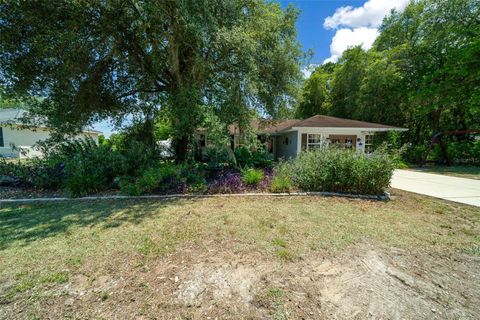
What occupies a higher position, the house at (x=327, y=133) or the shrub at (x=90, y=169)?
the house at (x=327, y=133)

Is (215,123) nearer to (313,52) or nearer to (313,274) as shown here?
(313,274)

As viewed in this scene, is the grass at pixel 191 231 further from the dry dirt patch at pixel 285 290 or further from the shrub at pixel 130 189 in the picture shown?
the shrub at pixel 130 189

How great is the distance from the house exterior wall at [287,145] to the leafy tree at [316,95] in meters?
6.19

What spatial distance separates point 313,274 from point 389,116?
70.5 feet

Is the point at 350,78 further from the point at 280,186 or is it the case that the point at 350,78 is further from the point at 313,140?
the point at 280,186

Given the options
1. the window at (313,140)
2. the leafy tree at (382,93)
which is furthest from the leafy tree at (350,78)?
the window at (313,140)

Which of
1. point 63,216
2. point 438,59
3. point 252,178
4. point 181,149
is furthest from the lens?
point 438,59

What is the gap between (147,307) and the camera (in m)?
2.08

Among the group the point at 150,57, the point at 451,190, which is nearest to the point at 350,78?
the point at 451,190

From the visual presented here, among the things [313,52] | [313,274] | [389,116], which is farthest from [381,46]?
[313,274]

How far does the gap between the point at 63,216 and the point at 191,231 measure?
9.85ft

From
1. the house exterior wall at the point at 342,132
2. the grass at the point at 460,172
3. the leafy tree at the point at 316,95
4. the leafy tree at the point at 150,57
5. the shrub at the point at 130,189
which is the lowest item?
the grass at the point at 460,172

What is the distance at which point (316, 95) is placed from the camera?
2394 centimetres

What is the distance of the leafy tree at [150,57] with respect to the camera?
5980mm
